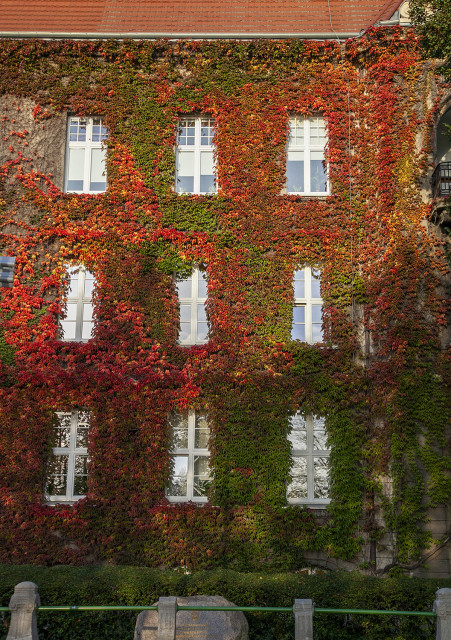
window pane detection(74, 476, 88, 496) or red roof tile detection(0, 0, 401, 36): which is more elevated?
red roof tile detection(0, 0, 401, 36)

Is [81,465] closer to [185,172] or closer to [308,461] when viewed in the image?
[308,461]

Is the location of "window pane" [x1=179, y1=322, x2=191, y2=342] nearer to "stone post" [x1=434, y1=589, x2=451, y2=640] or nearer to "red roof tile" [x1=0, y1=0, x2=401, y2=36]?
"red roof tile" [x1=0, y1=0, x2=401, y2=36]

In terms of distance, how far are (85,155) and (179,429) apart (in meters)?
7.50

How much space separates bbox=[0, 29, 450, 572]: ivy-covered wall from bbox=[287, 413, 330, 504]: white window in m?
0.36

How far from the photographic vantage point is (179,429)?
1584 centimetres

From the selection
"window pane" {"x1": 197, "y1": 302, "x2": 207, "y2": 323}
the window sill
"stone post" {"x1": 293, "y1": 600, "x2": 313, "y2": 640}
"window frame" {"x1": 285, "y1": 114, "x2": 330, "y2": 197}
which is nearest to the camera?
"stone post" {"x1": 293, "y1": 600, "x2": 313, "y2": 640}

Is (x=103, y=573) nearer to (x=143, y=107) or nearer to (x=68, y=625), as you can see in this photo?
(x=68, y=625)

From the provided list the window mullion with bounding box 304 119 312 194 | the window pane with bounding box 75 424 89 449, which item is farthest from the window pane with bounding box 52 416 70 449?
the window mullion with bounding box 304 119 312 194

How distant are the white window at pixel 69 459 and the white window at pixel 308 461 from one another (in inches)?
188

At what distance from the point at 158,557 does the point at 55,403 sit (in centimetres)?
419

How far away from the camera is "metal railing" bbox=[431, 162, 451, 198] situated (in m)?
16.1

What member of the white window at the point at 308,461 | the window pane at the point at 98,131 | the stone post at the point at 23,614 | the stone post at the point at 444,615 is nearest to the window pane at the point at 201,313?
the white window at the point at 308,461

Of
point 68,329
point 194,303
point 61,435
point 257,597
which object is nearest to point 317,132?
point 194,303

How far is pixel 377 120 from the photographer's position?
17000 millimetres
